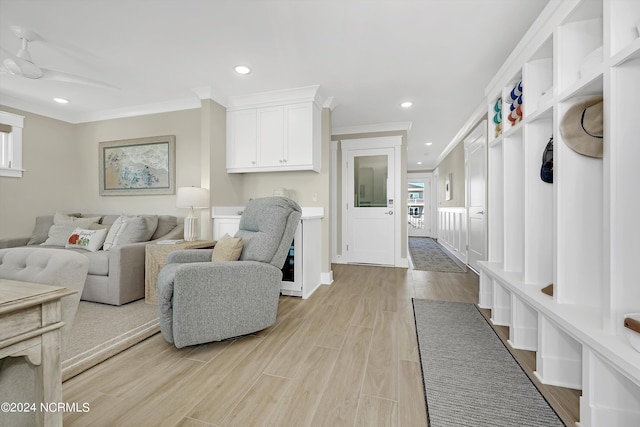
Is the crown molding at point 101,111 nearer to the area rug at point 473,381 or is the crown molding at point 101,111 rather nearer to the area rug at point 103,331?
the area rug at point 103,331

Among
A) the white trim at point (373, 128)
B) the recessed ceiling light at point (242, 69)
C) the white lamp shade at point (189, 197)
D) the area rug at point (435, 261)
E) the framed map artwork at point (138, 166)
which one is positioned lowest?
the area rug at point (435, 261)

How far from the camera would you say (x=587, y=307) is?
1.34 meters

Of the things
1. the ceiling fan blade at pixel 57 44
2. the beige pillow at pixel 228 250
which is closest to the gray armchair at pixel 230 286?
the beige pillow at pixel 228 250

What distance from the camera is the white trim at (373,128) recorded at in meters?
4.26

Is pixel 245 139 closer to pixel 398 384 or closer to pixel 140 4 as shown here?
pixel 140 4

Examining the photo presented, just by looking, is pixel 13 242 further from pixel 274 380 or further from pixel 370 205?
pixel 370 205

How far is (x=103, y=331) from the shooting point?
1978 millimetres

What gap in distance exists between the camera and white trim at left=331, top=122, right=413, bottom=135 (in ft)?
14.0

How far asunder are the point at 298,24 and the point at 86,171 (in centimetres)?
395

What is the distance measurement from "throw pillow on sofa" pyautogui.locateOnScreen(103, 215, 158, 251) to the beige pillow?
4.24ft

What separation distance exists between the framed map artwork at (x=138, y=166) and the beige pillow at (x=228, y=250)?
1877 millimetres

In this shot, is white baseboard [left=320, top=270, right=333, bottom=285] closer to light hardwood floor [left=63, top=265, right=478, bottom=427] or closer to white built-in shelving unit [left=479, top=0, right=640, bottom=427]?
light hardwood floor [left=63, top=265, right=478, bottom=427]

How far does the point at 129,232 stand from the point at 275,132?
195 cm

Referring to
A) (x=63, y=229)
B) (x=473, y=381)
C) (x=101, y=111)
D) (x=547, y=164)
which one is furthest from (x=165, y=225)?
(x=547, y=164)
